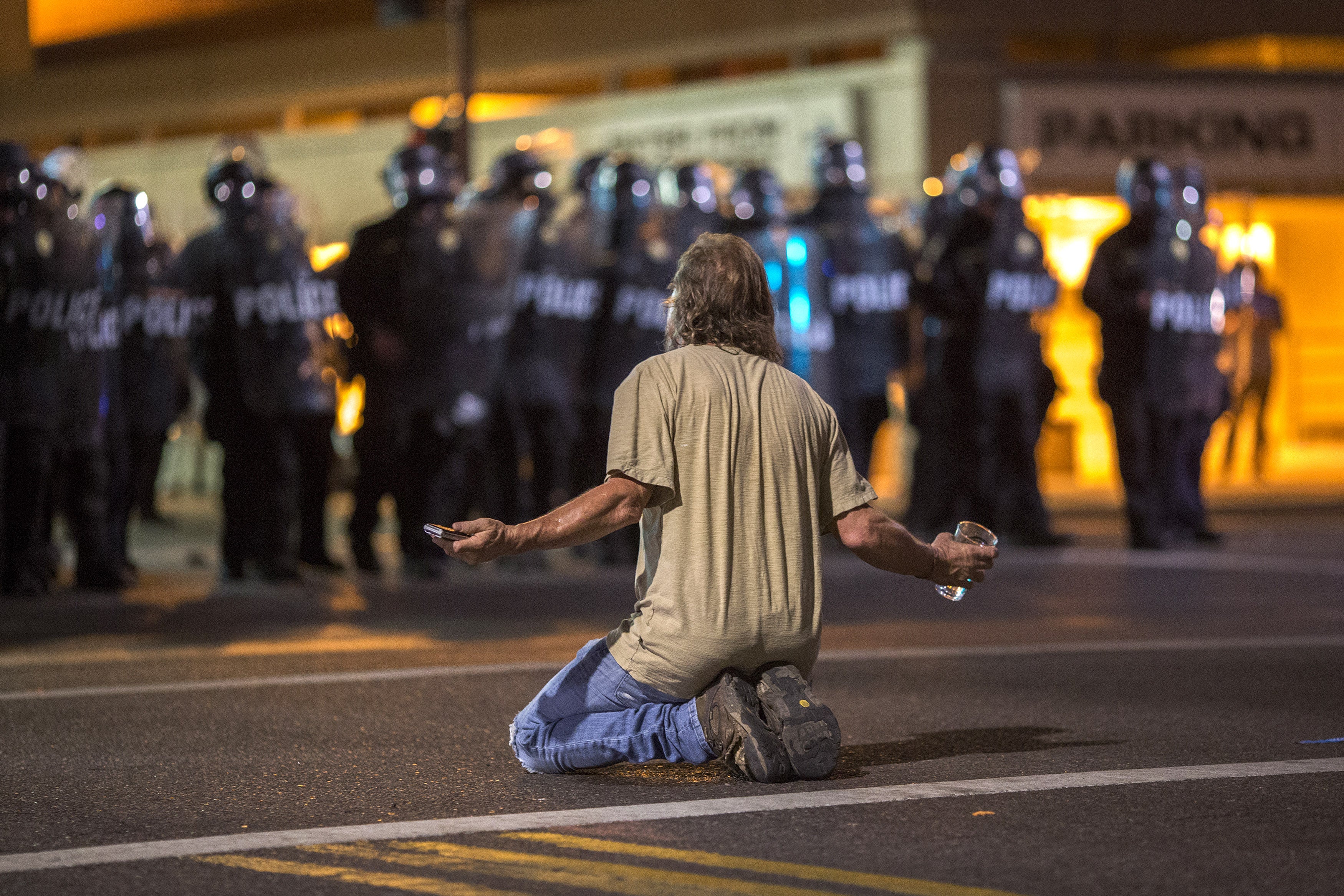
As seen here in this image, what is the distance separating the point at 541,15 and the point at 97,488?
14.1 metres

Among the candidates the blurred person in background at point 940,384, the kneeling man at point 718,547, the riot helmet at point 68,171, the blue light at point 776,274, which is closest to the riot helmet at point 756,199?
the blue light at point 776,274

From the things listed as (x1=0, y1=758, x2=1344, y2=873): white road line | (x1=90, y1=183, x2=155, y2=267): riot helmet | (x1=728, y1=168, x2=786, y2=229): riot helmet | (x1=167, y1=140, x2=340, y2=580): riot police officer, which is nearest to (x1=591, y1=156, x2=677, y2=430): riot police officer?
(x1=728, y1=168, x2=786, y2=229): riot helmet

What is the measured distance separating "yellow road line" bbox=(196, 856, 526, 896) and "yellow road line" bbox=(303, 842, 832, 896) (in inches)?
4.0

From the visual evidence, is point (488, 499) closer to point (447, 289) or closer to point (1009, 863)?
point (447, 289)

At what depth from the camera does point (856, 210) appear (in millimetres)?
14281

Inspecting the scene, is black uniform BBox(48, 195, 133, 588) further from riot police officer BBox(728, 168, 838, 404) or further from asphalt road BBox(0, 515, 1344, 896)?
riot police officer BBox(728, 168, 838, 404)

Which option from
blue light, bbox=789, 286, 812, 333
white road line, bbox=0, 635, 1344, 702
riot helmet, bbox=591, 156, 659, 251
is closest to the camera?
white road line, bbox=0, 635, 1344, 702

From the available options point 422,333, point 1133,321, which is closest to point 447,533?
point 422,333

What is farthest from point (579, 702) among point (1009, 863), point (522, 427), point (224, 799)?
point (522, 427)

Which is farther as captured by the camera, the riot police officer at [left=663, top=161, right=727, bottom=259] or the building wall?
the building wall

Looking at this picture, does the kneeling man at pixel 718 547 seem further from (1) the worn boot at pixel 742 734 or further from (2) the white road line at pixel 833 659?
(2) the white road line at pixel 833 659

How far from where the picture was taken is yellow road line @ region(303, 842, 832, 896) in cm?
441

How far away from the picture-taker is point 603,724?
5.74 m

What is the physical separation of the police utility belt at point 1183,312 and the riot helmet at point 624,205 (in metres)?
3.40
